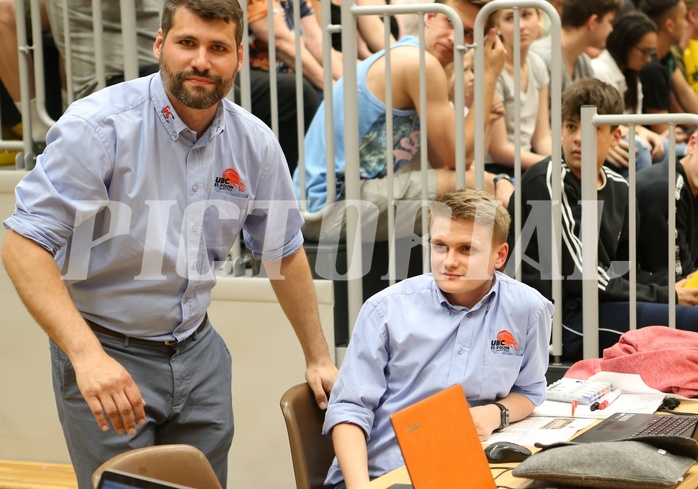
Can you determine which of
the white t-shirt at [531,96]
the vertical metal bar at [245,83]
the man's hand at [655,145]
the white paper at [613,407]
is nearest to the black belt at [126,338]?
the white paper at [613,407]

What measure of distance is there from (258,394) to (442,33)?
1510mm

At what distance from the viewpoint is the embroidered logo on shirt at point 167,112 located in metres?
2.60

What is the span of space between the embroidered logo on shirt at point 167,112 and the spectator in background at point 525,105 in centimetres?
203

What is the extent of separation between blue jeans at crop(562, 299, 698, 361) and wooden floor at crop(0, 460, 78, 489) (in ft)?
6.34

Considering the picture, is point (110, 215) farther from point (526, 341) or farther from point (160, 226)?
point (526, 341)

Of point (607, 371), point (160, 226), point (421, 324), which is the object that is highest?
point (160, 226)

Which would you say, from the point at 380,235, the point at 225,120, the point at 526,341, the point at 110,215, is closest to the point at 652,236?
the point at 380,235

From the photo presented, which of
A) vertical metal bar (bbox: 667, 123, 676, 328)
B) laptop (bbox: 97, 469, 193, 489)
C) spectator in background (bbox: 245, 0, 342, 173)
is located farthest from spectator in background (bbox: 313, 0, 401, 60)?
laptop (bbox: 97, 469, 193, 489)

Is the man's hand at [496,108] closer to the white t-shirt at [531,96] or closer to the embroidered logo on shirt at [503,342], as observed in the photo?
the white t-shirt at [531,96]

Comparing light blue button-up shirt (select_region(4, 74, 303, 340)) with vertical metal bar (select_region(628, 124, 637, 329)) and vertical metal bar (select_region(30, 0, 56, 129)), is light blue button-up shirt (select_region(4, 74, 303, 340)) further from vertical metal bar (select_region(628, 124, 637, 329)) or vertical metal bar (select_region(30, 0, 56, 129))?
vertical metal bar (select_region(30, 0, 56, 129))

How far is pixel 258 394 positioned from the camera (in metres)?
4.08

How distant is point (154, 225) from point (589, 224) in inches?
61.4

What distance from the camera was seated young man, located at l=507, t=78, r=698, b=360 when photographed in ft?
11.8

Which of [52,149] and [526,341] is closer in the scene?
[52,149]
